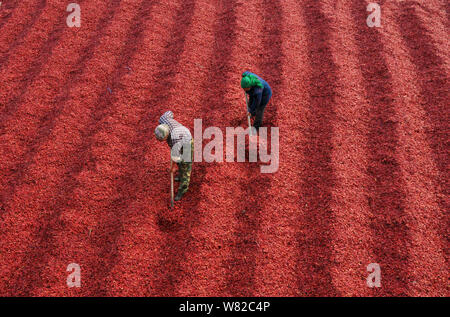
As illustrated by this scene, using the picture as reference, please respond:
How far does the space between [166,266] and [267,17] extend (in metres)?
5.86

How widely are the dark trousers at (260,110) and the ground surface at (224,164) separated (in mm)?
250

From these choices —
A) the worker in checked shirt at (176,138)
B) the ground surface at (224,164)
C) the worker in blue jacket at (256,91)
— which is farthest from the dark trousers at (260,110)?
the worker in checked shirt at (176,138)

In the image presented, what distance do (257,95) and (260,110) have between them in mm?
416

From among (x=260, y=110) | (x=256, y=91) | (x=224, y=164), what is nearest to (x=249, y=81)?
(x=256, y=91)

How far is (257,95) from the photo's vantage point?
14.4 feet

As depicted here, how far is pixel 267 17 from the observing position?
7.15m

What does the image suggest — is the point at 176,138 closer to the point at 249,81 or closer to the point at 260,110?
the point at 249,81

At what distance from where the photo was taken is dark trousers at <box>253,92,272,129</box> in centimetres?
458

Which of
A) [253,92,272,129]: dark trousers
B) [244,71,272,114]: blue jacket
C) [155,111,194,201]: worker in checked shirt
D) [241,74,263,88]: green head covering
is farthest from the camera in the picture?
[253,92,272,129]: dark trousers

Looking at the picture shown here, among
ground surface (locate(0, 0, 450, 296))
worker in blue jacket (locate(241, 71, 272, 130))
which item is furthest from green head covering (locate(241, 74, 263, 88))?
ground surface (locate(0, 0, 450, 296))

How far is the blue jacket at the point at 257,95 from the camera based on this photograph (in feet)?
14.3

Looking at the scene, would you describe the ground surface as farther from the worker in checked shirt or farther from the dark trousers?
the worker in checked shirt

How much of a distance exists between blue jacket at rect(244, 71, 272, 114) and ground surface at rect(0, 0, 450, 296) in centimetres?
61

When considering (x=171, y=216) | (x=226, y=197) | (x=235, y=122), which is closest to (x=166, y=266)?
(x=171, y=216)
